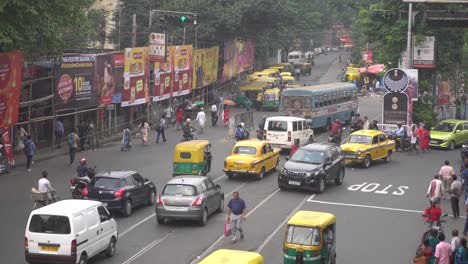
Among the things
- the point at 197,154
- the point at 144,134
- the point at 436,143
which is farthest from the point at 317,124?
the point at 197,154

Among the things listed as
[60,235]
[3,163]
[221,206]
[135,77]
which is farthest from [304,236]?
[135,77]

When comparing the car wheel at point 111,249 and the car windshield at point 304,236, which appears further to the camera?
the car wheel at point 111,249

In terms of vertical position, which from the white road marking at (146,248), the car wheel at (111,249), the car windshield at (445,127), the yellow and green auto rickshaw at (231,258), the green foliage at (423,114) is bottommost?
the white road marking at (146,248)

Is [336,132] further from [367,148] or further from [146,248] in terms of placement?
[146,248]

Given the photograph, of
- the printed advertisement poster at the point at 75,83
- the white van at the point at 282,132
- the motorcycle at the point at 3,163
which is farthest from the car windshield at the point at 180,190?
the printed advertisement poster at the point at 75,83

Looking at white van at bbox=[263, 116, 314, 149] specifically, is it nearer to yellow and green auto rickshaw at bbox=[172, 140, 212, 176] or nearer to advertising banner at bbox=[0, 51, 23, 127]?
yellow and green auto rickshaw at bbox=[172, 140, 212, 176]

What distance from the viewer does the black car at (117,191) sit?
2373 cm

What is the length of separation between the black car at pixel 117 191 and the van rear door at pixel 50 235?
5702 mm

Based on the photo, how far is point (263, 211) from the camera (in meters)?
25.7

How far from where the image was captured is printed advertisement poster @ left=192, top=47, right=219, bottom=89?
184 feet

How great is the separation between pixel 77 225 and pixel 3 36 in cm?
1224

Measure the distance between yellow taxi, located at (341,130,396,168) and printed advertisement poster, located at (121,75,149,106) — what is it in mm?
14511

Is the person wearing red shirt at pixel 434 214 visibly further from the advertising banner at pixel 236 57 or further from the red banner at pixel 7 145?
the advertising banner at pixel 236 57

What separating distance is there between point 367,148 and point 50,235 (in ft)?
67.4
